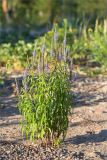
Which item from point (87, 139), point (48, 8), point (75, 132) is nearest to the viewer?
point (87, 139)

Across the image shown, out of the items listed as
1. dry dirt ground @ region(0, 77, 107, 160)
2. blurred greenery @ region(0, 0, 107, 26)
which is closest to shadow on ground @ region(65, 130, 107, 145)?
dry dirt ground @ region(0, 77, 107, 160)

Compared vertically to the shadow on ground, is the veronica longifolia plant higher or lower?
higher

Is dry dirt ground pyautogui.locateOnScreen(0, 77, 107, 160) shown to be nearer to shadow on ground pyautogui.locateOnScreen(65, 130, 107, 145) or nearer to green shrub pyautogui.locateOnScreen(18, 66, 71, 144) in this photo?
shadow on ground pyautogui.locateOnScreen(65, 130, 107, 145)

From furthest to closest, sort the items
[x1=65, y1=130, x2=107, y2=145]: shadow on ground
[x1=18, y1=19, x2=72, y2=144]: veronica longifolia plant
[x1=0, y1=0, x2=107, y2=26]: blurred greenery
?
[x1=0, y1=0, x2=107, y2=26]: blurred greenery → [x1=65, y1=130, x2=107, y2=145]: shadow on ground → [x1=18, y1=19, x2=72, y2=144]: veronica longifolia plant

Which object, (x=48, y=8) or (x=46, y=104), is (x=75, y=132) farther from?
(x=48, y=8)

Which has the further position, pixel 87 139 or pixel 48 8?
pixel 48 8

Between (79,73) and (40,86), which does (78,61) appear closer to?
(79,73)

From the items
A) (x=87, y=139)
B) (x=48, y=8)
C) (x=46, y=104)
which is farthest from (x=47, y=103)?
(x=48, y=8)

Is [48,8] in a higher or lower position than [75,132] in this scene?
higher

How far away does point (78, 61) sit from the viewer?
916 cm

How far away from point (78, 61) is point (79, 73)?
1.89ft

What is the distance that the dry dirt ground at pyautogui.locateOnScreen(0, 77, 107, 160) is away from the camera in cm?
530

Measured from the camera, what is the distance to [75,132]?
19.4 ft

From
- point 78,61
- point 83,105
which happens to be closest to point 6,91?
point 83,105
